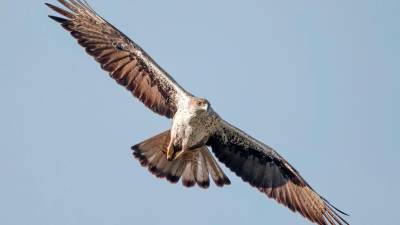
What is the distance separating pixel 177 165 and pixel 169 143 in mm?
484

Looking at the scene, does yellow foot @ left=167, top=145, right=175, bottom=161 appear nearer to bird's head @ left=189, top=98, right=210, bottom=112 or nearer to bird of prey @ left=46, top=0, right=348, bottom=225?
bird of prey @ left=46, top=0, right=348, bottom=225

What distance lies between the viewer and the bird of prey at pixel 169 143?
84.0 feet

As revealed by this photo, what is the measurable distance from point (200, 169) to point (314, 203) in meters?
1.85

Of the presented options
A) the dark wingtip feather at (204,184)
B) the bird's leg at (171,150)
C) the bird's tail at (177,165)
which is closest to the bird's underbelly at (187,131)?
the bird's leg at (171,150)

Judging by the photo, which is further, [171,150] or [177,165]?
[177,165]

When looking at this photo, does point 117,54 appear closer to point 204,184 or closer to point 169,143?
point 169,143

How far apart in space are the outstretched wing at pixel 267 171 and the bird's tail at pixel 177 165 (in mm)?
261

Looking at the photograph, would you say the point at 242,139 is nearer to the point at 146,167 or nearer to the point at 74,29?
the point at 146,167

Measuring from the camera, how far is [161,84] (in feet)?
84.2

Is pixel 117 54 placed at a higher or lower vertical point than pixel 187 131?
higher

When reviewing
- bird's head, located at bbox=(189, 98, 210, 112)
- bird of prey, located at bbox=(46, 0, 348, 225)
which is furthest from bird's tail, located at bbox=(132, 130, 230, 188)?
bird's head, located at bbox=(189, 98, 210, 112)

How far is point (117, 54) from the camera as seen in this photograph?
25.8m

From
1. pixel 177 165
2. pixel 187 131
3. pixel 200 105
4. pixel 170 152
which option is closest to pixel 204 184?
pixel 177 165

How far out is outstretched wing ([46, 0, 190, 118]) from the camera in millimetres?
25688
